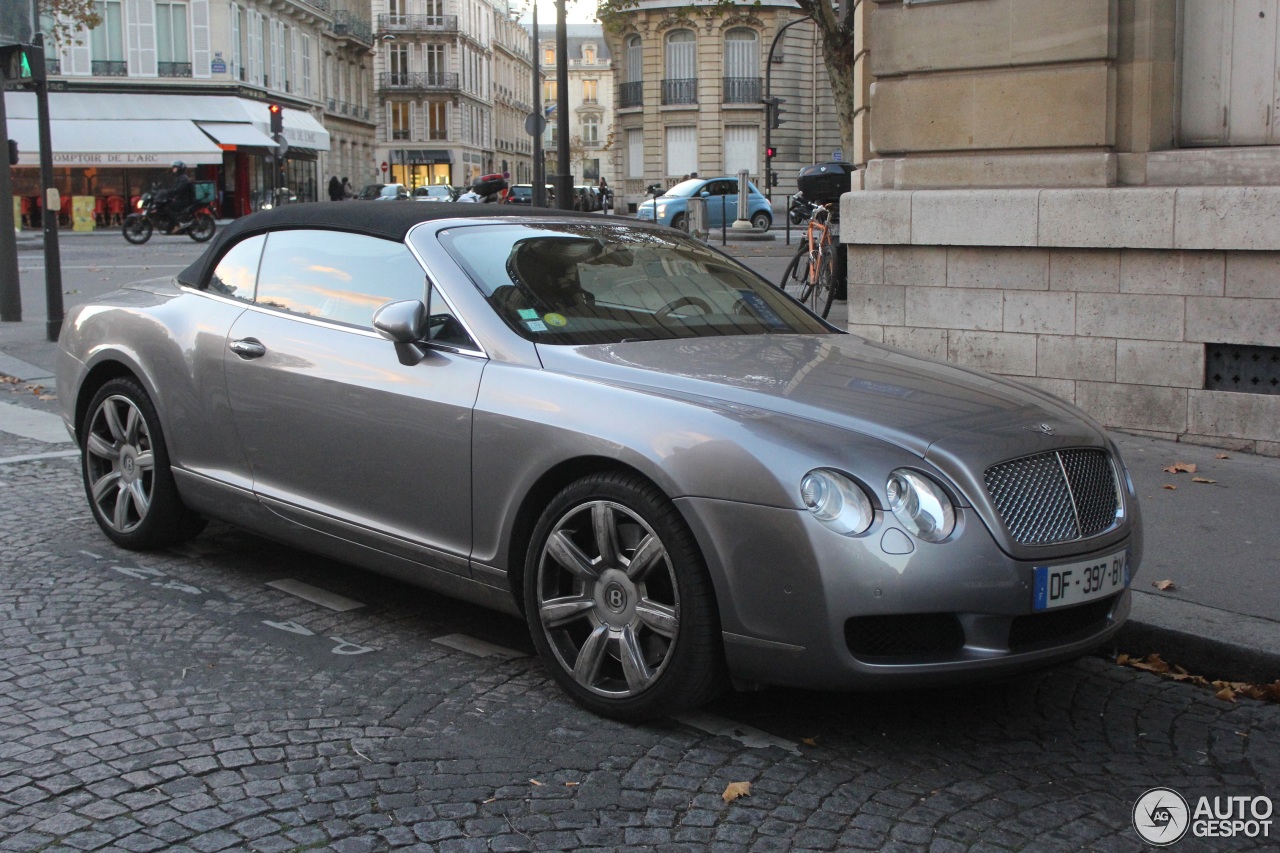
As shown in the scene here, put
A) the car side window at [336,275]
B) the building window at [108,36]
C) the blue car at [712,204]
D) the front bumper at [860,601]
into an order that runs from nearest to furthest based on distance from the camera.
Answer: the front bumper at [860,601], the car side window at [336,275], the blue car at [712,204], the building window at [108,36]

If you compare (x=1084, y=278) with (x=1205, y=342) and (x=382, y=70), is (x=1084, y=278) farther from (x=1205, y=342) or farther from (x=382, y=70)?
(x=382, y=70)

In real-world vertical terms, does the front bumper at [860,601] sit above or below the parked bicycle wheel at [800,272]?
below

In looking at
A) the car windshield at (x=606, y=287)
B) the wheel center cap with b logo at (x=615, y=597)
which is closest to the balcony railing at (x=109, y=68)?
the car windshield at (x=606, y=287)

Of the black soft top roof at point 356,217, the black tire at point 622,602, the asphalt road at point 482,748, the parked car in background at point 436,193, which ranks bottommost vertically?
the asphalt road at point 482,748

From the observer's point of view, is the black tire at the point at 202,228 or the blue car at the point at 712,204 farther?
the blue car at the point at 712,204

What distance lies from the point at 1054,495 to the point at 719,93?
2279 inches

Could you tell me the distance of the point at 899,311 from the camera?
9281 millimetres

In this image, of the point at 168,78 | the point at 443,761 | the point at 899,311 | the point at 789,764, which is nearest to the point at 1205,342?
the point at 899,311

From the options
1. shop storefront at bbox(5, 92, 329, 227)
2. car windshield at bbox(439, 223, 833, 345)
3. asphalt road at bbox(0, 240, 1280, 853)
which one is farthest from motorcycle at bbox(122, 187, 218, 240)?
car windshield at bbox(439, 223, 833, 345)

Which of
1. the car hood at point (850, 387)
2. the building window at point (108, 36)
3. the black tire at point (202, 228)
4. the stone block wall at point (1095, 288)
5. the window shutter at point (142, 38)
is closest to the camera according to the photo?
the car hood at point (850, 387)

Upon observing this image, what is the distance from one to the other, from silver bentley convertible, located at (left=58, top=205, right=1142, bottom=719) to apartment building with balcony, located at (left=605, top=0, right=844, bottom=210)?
54.2 m

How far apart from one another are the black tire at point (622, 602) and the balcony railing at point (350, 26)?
69253mm

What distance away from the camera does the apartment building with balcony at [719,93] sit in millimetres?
59531

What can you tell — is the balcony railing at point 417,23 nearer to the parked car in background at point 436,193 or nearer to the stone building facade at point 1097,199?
the parked car in background at point 436,193
